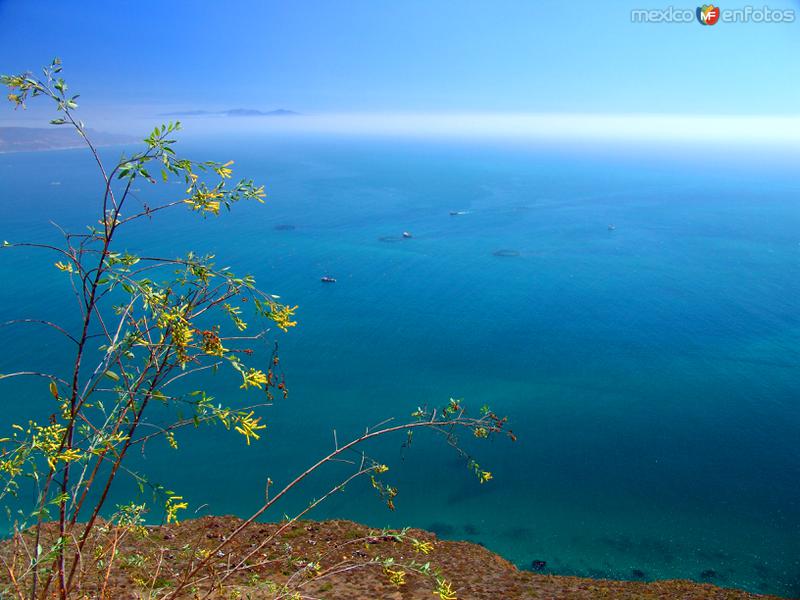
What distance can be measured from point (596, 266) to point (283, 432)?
32.1m

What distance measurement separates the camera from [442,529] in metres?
15.9

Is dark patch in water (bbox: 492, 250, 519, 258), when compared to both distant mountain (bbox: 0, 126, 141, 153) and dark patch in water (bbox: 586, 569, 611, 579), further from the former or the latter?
distant mountain (bbox: 0, 126, 141, 153)

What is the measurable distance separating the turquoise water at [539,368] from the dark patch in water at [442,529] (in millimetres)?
234

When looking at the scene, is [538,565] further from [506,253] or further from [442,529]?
[506,253]

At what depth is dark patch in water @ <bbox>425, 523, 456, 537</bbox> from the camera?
15656mm

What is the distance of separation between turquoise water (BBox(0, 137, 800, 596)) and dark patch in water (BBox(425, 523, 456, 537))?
23cm

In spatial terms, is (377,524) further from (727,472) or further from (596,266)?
(596,266)

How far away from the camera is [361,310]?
34.0 meters

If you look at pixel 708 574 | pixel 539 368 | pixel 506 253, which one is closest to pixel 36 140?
pixel 506 253

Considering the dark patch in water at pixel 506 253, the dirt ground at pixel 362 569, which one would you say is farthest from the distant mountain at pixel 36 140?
the dirt ground at pixel 362 569

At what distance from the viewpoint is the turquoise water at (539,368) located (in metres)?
16.3

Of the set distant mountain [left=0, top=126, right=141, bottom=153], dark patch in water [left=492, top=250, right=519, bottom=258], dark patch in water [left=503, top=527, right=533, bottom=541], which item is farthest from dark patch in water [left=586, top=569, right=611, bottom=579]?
distant mountain [left=0, top=126, right=141, bottom=153]

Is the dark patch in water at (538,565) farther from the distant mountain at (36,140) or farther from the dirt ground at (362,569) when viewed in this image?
the distant mountain at (36,140)

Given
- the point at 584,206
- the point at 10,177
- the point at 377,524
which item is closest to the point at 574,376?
the point at 377,524
